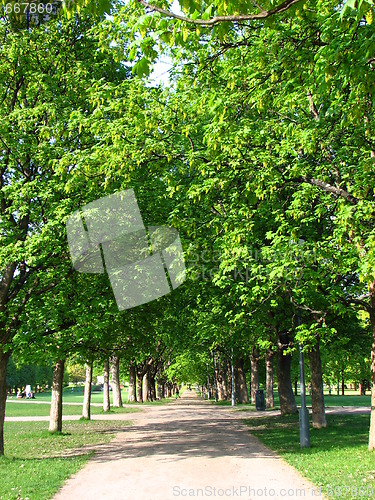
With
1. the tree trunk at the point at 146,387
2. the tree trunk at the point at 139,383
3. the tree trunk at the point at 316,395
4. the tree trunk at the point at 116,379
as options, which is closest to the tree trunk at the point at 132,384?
the tree trunk at the point at 139,383

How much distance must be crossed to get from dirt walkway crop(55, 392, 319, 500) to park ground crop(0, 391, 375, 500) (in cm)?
2

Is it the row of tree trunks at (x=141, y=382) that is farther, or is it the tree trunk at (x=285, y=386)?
the row of tree trunks at (x=141, y=382)

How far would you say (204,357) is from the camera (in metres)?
58.0

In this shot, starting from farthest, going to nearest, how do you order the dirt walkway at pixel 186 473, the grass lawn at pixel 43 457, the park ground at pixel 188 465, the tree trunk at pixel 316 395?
the tree trunk at pixel 316 395 → the grass lawn at pixel 43 457 → the park ground at pixel 188 465 → the dirt walkway at pixel 186 473

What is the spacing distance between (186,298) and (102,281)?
4410 mm

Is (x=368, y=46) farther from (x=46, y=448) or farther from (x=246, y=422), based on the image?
(x=246, y=422)

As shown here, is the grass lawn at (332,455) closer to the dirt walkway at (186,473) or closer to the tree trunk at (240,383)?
the dirt walkway at (186,473)

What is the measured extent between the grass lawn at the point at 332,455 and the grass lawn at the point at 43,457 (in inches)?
193

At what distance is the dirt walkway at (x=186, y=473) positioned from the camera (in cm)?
893

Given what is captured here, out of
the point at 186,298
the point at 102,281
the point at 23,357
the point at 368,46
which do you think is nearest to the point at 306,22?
the point at 368,46

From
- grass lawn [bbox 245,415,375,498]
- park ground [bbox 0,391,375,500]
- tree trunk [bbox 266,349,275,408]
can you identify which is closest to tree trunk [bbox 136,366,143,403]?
tree trunk [bbox 266,349,275,408]

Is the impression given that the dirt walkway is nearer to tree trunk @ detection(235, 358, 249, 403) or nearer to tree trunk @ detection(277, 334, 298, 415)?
tree trunk @ detection(277, 334, 298, 415)

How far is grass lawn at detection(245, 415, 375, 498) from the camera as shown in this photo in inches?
347

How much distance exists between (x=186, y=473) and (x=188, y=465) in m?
1.12
